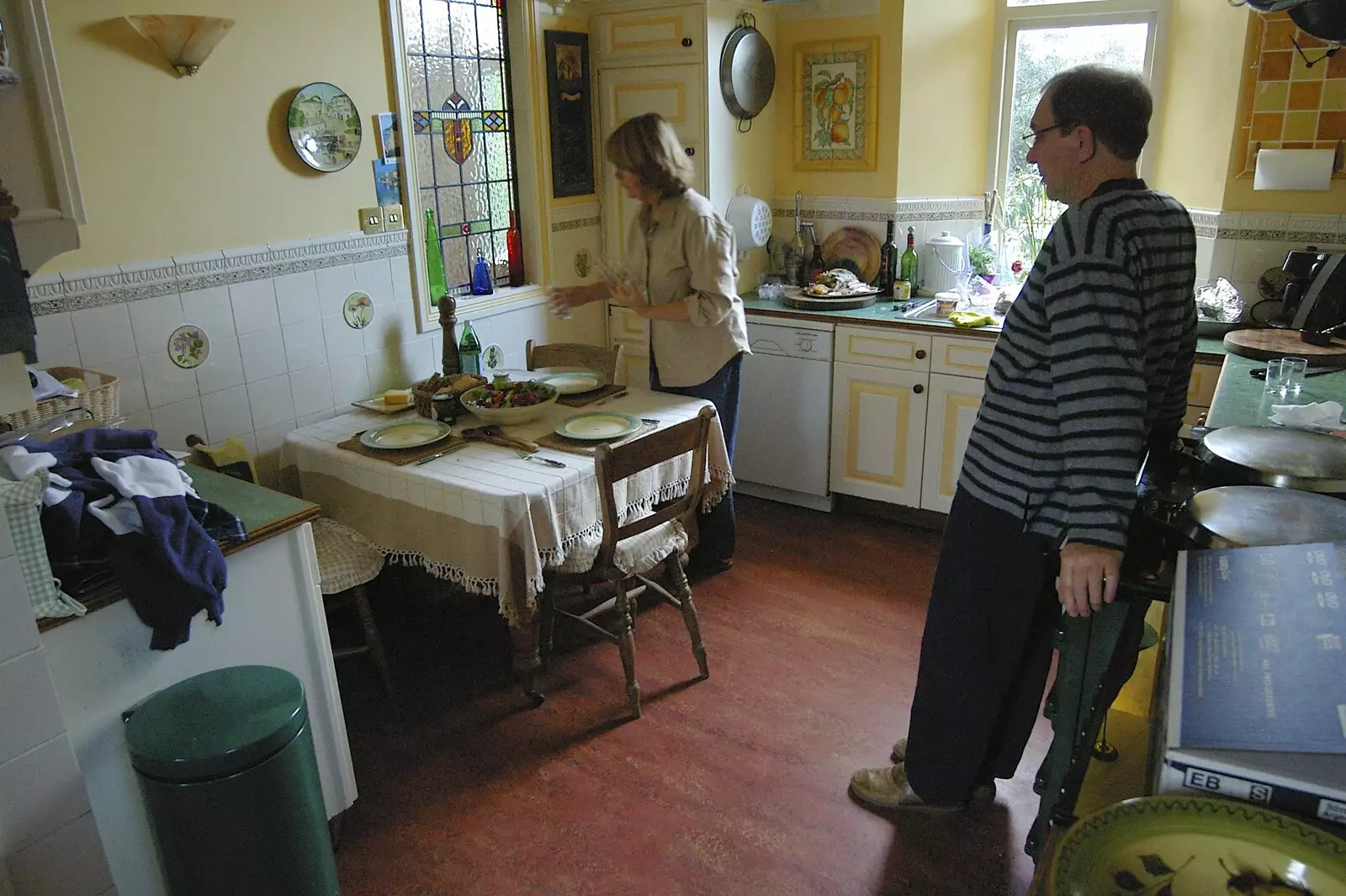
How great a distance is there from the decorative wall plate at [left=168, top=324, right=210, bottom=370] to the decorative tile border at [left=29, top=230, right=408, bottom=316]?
11cm

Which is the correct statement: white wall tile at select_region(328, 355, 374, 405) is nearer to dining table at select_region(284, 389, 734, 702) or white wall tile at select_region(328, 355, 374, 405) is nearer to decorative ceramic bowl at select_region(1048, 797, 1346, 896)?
dining table at select_region(284, 389, 734, 702)

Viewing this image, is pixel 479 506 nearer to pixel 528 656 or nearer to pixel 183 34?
pixel 528 656

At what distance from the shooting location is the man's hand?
56.1 inches

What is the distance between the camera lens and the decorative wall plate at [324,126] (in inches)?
110

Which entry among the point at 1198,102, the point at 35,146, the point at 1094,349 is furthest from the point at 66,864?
the point at 1198,102

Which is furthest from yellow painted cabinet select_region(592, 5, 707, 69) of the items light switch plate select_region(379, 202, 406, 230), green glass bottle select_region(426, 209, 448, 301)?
light switch plate select_region(379, 202, 406, 230)

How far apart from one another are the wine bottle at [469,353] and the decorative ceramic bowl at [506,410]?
38 centimetres

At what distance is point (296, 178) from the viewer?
2.83m

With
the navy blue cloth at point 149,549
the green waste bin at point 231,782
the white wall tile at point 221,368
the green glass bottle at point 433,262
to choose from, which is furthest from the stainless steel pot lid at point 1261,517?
the green glass bottle at point 433,262

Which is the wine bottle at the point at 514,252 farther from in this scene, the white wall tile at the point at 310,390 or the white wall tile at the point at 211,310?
the white wall tile at the point at 211,310

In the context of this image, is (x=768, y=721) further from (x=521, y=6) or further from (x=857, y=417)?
(x=521, y=6)

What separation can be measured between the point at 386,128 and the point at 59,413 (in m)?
1.52

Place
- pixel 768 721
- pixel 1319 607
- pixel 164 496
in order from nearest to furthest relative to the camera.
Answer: pixel 1319 607, pixel 164 496, pixel 768 721

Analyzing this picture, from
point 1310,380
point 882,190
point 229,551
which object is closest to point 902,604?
point 1310,380
